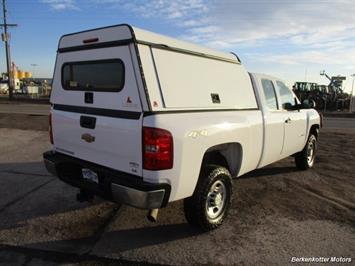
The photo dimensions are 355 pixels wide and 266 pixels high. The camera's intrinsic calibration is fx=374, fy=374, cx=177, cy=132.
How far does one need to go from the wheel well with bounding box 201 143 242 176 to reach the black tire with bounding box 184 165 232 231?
275mm

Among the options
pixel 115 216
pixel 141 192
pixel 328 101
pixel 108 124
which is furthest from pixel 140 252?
pixel 328 101

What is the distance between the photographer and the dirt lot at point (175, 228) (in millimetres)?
3889

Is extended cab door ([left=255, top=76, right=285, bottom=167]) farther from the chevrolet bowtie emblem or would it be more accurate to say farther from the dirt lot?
the chevrolet bowtie emblem

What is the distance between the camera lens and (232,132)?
15.0ft

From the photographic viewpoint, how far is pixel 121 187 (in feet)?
12.3

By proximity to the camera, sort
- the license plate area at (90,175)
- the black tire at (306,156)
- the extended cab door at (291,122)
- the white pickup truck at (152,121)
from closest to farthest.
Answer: the white pickup truck at (152,121), the license plate area at (90,175), the extended cab door at (291,122), the black tire at (306,156)

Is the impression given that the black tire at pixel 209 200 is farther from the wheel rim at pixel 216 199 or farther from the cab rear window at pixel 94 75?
the cab rear window at pixel 94 75

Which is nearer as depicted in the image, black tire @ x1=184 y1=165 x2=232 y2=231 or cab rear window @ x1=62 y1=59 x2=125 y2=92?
cab rear window @ x1=62 y1=59 x2=125 y2=92

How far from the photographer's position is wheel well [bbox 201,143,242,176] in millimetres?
4719

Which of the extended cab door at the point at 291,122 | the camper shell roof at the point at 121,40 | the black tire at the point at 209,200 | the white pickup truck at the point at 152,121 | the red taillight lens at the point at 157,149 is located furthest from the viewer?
the extended cab door at the point at 291,122

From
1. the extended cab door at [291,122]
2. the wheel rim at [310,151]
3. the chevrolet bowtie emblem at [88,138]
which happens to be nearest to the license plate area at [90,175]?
the chevrolet bowtie emblem at [88,138]

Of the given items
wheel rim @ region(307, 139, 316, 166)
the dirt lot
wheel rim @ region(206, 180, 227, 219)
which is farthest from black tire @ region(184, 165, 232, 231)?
wheel rim @ region(307, 139, 316, 166)

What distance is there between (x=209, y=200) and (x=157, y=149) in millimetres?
1276

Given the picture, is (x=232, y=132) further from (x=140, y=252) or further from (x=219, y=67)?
(x=140, y=252)
